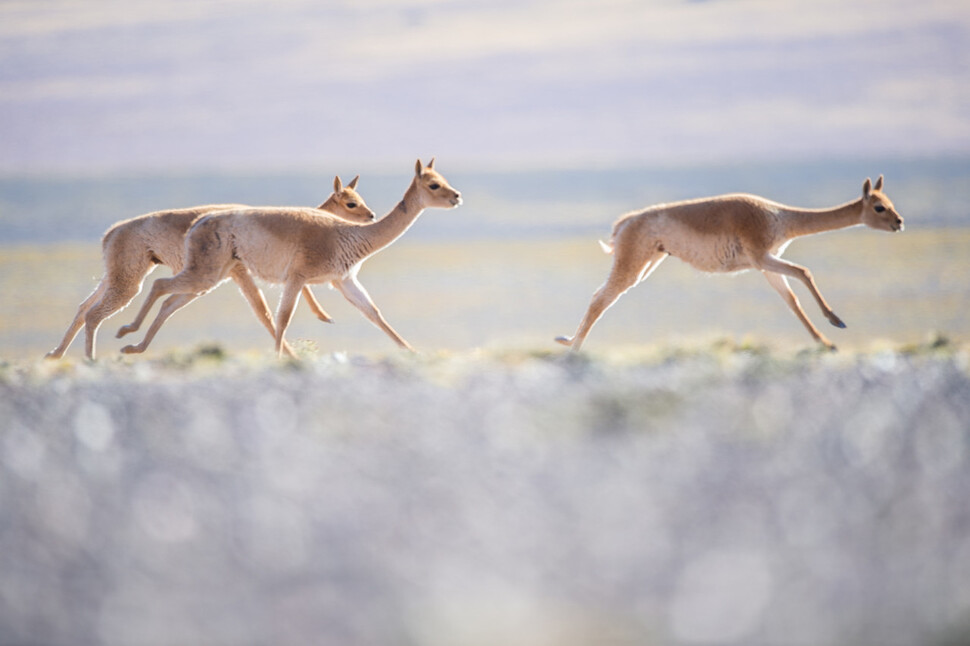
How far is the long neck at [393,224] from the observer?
1347 cm

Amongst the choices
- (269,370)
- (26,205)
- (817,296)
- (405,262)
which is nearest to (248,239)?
(269,370)

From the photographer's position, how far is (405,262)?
67438 millimetres

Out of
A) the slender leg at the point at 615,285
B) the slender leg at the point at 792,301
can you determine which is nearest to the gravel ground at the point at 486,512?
the slender leg at the point at 792,301

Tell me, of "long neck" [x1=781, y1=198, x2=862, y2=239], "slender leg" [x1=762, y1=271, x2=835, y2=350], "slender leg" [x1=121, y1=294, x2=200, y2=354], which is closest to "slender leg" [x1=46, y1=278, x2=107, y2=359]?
"slender leg" [x1=121, y1=294, x2=200, y2=354]

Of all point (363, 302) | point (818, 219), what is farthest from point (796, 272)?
point (363, 302)

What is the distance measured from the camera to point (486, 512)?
22.9 feet

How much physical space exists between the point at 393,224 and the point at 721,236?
317 centimetres

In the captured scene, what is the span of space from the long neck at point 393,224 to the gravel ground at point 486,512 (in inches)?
152

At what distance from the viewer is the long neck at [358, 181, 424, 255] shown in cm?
1347

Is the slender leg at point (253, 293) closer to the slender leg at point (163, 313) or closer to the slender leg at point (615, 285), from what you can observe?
the slender leg at point (163, 313)

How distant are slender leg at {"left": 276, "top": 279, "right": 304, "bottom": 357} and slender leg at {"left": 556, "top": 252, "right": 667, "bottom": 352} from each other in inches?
100

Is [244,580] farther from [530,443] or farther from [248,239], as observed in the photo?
[248,239]

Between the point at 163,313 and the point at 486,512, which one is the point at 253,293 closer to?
the point at 163,313

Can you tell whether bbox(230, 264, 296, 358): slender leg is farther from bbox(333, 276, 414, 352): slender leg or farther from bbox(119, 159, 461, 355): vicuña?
bbox(333, 276, 414, 352): slender leg
